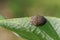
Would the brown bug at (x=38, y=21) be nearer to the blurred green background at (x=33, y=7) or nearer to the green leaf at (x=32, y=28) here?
the green leaf at (x=32, y=28)

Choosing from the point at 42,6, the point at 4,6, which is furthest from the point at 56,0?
the point at 4,6

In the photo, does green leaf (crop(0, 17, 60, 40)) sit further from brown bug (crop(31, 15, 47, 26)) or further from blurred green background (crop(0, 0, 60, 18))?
blurred green background (crop(0, 0, 60, 18))

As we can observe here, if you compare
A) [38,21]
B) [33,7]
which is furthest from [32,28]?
[33,7]

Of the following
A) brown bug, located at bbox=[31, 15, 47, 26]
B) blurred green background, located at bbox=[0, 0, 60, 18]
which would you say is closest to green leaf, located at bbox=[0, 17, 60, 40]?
brown bug, located at bbox=[31, 15, 47, 26]

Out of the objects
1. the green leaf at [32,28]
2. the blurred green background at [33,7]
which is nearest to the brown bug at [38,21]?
the green leaf at [32,28]

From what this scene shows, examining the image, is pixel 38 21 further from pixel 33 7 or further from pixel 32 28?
pixel 33 7

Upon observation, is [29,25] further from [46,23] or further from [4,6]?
[4,6]
